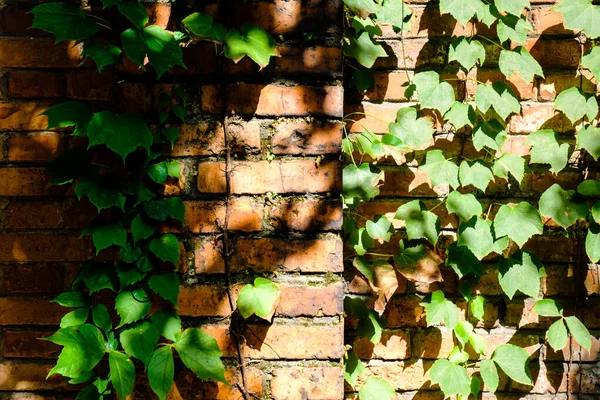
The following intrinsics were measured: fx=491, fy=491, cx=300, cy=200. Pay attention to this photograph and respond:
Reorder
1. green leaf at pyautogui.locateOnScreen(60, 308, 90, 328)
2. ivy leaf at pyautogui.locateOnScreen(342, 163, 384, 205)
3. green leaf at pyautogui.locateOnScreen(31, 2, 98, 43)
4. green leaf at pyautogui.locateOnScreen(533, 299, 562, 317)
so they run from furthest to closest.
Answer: green leaf at pyautogui.locateOnScreen(533, 299, 562, 317), ivy leaf at pyautogui.locateOnScreen(342, 163, 384, 205), green leaf at pyautogui.locateOnScreen(60, 308, 90, 328), green leaf at pyautogui.locateOnScreen(31, 2, 98, 43)

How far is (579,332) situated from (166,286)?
1203 millimetres

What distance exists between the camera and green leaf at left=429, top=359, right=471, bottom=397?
4.79 feet

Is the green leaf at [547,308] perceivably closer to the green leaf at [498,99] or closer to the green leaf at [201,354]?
the green leaf at [498,99]

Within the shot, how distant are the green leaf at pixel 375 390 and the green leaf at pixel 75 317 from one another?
801 mm

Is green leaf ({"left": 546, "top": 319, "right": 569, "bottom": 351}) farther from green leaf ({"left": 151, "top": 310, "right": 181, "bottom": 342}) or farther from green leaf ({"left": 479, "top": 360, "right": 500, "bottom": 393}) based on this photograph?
green leaf ({"left": 151, "top": 310, "right": 181, "bottom": 342})

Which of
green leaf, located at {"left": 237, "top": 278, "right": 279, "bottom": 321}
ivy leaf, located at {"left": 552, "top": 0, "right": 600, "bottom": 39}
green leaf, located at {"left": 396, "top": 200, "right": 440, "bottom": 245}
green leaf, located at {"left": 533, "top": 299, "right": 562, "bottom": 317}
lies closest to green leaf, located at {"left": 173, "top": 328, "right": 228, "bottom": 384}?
green leaf, located at {"left": 237, "top": 278, "right": 279, "bottom": 321}

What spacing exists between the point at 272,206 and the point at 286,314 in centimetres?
27

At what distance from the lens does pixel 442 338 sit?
60.9 inches

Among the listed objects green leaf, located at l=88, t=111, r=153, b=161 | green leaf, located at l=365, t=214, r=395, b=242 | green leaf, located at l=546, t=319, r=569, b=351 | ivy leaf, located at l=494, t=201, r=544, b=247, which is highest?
green leaf, located at l=88, t=111, r=153, b=161

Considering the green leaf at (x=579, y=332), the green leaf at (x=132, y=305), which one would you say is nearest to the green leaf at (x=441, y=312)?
the green leaf at (x=579, y=332)

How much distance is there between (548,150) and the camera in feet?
4.72

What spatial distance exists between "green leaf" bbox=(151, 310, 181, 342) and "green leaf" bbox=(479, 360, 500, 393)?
0.92m

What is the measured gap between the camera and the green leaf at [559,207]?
1440 millimetres

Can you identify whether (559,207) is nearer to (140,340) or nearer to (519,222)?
(519,222)
